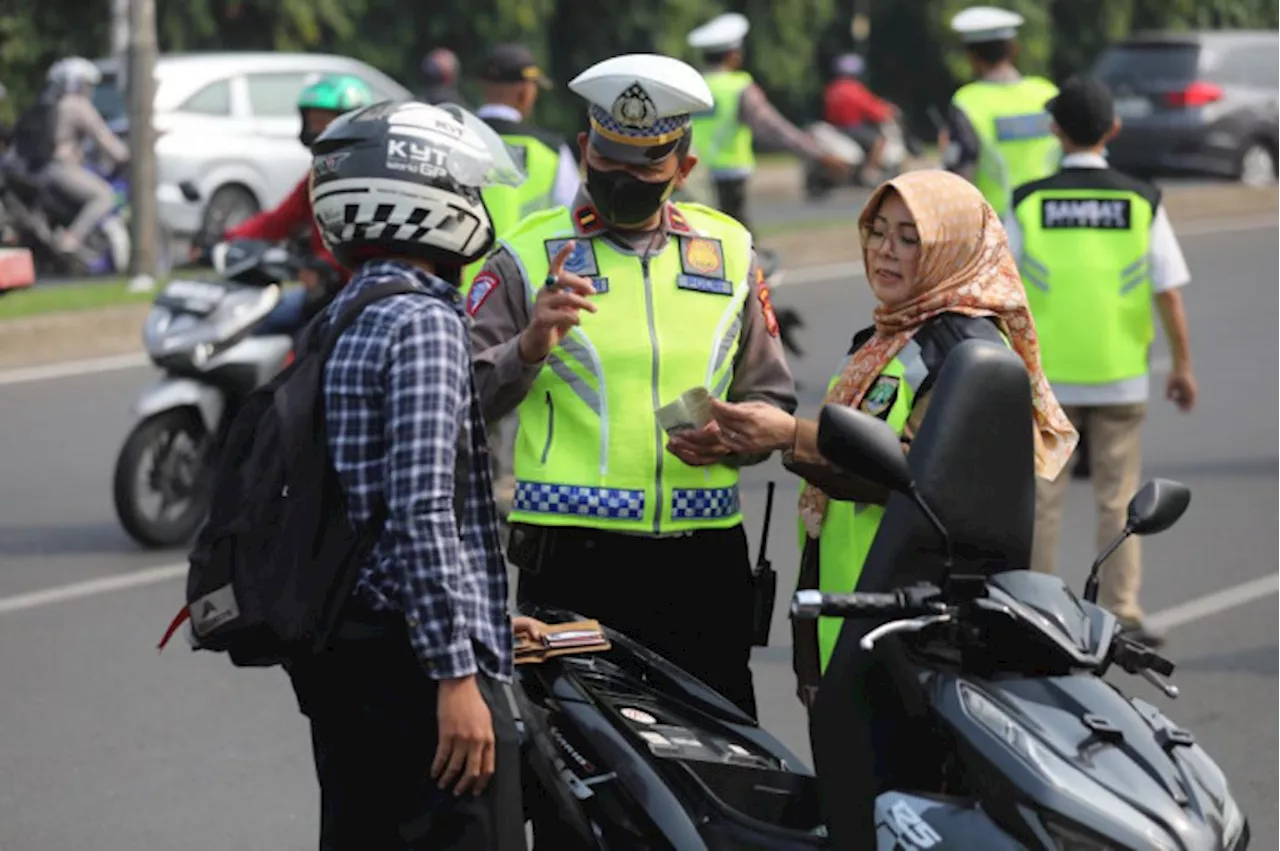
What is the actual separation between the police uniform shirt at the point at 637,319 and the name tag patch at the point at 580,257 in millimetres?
36

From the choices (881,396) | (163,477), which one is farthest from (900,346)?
(163,477)

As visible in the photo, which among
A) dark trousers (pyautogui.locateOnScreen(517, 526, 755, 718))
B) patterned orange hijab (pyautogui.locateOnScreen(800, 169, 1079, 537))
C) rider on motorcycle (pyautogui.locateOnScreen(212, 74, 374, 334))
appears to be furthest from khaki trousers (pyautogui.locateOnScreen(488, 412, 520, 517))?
patterned orange hijab (pyautogui.locateOnScreen(800, 169, 1079, 537))

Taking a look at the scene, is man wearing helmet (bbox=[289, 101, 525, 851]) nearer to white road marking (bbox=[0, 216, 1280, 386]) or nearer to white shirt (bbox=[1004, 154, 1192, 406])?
white road marking (bbox=[0, 216, 1280, 386])

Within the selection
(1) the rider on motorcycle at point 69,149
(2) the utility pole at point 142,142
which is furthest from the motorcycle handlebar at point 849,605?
(1) the rider on motorcycle at point 69,149

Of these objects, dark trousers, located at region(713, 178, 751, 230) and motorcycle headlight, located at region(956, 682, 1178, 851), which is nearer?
motorcycle headlight, located at region(956, 682, 1178, 851)

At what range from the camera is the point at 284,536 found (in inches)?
146

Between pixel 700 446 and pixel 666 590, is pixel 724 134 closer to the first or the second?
pixel 666 590

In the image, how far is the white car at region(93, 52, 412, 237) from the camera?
19.3 metres

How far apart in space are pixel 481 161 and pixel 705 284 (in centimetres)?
98

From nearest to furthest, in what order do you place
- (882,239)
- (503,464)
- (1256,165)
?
(882,239) < (503,464) < (1256,165)

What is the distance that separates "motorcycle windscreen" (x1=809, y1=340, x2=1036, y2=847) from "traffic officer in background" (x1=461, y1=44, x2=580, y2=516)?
17.5ft

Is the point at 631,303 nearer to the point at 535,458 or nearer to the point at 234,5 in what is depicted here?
the point at 535,458

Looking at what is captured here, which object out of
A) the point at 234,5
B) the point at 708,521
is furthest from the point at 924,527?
the point at 234,5

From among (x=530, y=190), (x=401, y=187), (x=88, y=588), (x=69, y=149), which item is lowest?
(x=88, y=588)
